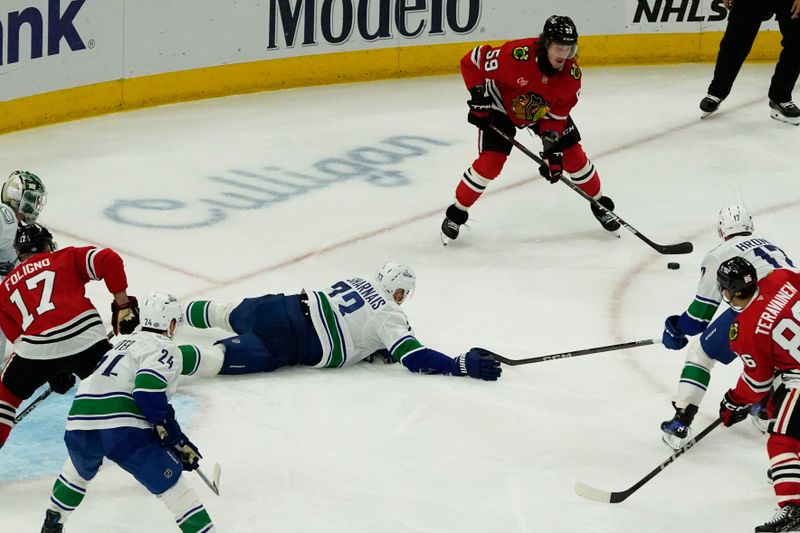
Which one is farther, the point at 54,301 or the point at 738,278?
the point at 54,301

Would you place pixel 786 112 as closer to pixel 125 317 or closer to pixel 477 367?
pixel 477 367

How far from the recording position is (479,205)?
7508mm

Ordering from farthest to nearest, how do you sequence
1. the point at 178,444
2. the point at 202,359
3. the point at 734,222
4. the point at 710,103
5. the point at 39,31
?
1. the point at 710,103
2. the point at 39,31
3. the point at 202,359
4. the point at 734,222
5. the point at 178,444

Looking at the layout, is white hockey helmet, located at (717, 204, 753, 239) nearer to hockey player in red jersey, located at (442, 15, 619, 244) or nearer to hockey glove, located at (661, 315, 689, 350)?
hockey glove, located at (661, 315, 689, 350)

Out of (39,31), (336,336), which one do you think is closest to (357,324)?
(336,336)

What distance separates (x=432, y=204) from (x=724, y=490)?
3096mm

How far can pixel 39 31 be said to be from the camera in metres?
7.83

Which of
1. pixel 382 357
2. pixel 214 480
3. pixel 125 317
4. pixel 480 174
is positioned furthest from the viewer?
pixel 480 174

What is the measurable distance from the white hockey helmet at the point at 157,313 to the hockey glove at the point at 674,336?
1821 millimetres

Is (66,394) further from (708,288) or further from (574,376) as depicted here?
(708,288)

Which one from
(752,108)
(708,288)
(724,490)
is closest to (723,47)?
(752,108)

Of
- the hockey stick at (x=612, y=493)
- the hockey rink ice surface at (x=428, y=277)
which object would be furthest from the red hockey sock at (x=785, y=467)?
the hockey stick at (x=612, y=493)

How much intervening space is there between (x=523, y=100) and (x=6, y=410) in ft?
9.68

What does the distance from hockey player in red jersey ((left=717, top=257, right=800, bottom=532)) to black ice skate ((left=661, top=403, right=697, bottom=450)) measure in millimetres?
534
